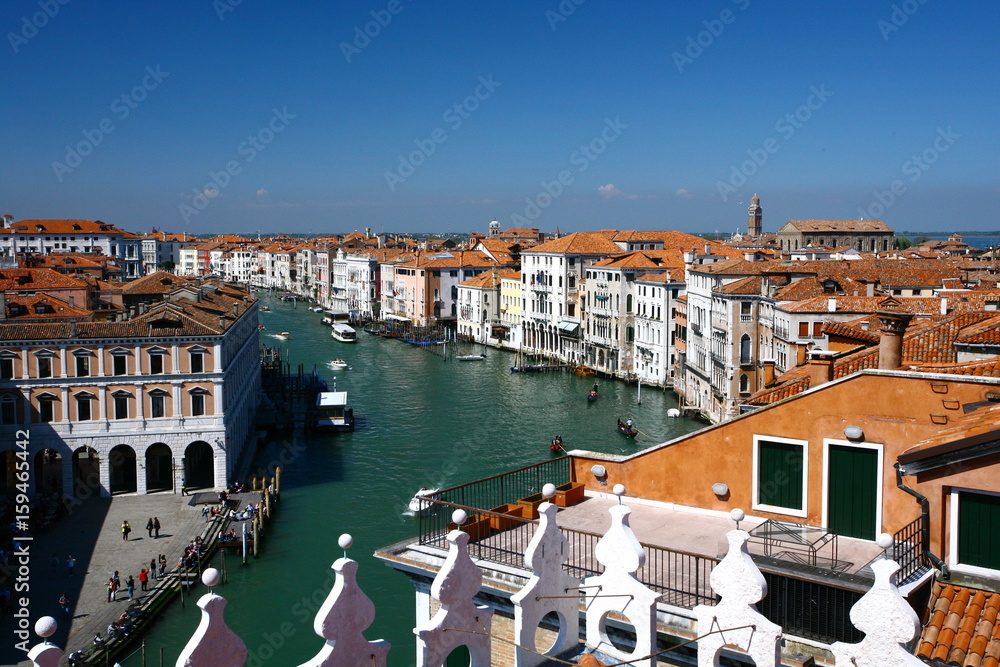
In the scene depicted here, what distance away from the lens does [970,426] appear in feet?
16.9

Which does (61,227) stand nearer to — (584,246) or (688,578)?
(584,246)

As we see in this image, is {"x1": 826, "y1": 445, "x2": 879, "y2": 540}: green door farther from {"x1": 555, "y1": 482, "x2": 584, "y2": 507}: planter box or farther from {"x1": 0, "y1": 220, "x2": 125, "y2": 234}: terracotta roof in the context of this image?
{"x1": 0, "y1": 220, "x2": 125, "y2": 234}: terracotta roof

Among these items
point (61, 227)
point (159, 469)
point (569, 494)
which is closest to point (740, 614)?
point (569, 494)

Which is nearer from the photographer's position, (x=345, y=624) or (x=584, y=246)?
(x=345, y=624)

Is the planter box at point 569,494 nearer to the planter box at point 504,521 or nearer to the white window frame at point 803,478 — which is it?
the planter box at point 504,521

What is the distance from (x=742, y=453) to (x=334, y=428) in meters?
25.5

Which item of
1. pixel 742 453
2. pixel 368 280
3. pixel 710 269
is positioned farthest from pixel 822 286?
pixel 368 280

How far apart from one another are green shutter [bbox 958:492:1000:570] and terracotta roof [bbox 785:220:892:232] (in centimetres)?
9044

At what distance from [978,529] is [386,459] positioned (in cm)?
2343

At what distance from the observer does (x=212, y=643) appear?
3.38 metres

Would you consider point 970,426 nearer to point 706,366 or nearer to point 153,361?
point 153,361

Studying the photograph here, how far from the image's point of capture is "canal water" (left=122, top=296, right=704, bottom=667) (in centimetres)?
1599

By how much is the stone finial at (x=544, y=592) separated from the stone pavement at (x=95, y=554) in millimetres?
12218

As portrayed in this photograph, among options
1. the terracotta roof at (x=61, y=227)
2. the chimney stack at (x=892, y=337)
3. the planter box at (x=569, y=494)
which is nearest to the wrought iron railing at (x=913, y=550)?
the chimney stack at (x=892, y=337)
